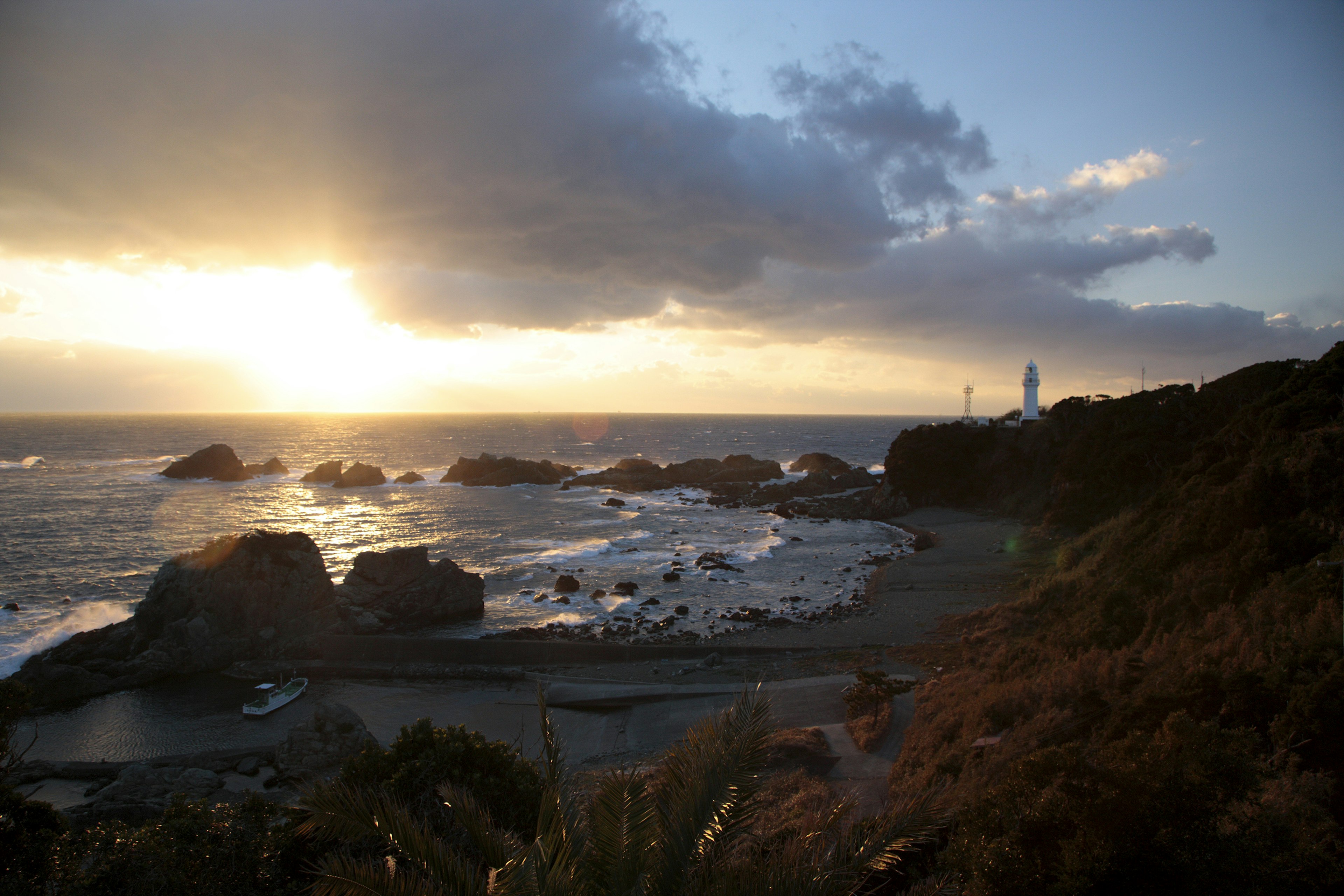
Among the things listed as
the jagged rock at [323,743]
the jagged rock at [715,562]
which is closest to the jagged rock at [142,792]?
the jagged rock at [323,743]

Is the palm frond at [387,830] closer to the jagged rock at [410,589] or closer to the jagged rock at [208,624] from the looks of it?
the jagged rock at [208,624]

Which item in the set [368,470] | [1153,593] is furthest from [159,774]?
[368,470]

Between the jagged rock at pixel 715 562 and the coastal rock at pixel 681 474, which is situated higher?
the coastal rock at pixel 681 474

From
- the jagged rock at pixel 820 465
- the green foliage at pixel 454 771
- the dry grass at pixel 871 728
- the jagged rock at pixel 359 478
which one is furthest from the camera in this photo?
the jagged rock at pixel 820 465

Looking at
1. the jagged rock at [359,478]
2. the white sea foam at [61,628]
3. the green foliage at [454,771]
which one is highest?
the green foliage at [454,771]

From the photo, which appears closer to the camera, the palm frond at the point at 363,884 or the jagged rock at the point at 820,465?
the palm frond at the point at 363,884

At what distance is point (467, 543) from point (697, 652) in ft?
94.2

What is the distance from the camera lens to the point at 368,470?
83.8m

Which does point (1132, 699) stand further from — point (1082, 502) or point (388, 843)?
point (1082, 502)

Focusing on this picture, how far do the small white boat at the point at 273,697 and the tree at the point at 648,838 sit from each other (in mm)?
18389

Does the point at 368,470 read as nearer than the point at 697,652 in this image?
No

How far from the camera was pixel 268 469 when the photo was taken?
91625mm

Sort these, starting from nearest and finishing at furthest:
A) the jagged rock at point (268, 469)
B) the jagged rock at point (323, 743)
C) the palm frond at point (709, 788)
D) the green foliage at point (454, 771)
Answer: the palm frond at point (709, 788)
the green foliage at point (454, 771)
the jagged rock at point (323, 743)
the jagged rock at point (268, 469)

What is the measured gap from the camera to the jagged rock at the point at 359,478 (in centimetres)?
8119
